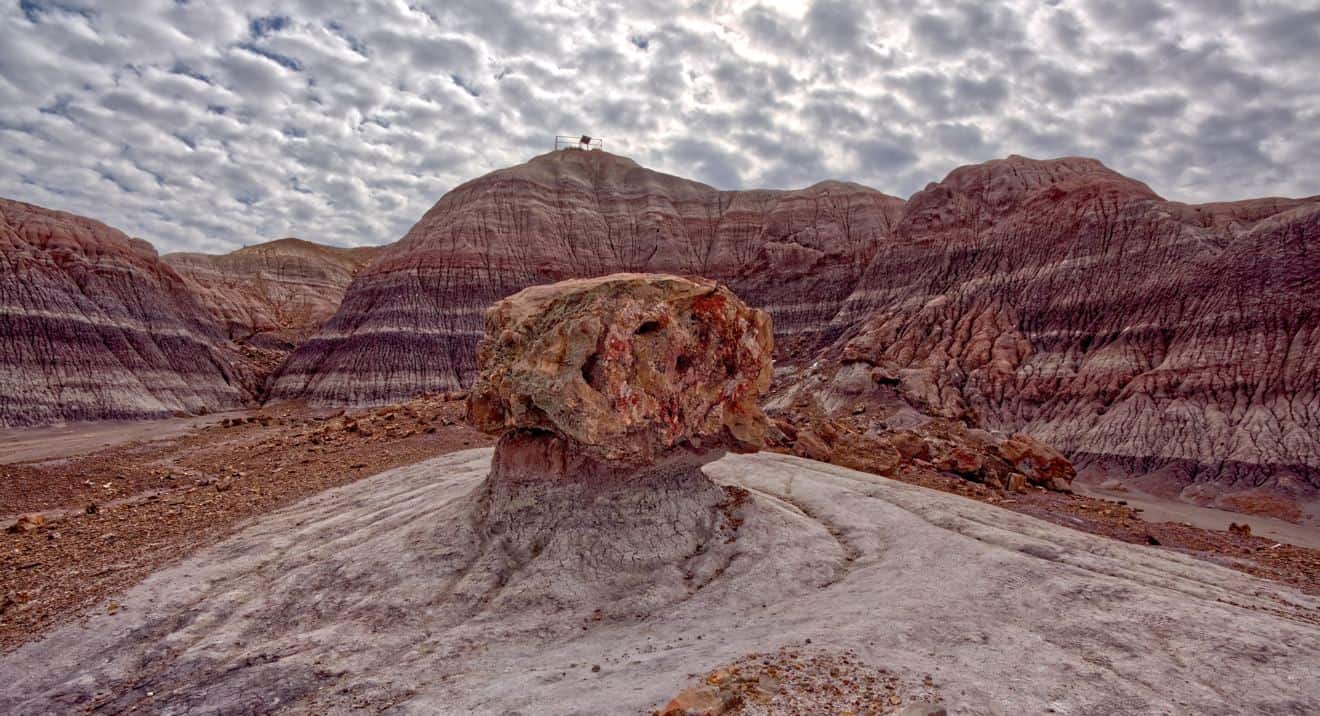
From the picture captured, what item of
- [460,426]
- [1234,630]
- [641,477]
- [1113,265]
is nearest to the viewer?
[1234,630]

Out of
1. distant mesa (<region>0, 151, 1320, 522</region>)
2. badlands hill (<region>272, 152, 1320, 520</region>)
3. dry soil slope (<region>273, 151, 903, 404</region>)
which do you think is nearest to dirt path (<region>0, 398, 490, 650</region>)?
distant mesa (<region>0, 151, 1320, 522</region>)

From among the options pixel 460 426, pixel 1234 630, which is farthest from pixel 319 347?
pixel 1234 630

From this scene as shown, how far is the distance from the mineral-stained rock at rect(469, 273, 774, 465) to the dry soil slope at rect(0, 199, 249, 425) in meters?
38.5

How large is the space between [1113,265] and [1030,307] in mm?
4342

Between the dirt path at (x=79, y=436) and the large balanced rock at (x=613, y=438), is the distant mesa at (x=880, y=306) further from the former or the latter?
the large balanced rock at (x=613, y=438)

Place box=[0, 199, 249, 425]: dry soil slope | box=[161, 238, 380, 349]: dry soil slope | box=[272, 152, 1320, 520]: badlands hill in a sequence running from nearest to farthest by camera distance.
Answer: box=[272, 152, 1320, 520]: badlands hill, box=[0, 199, 249, 425]: dry soil slope, box=[161, 238, 380, 349]: dry soil slope

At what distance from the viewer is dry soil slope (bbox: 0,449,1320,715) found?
18.6ft

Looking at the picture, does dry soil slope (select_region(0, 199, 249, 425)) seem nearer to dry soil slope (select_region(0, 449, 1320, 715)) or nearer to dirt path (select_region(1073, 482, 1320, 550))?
dry soil slope (select_region(0, 449, 1320, 715))

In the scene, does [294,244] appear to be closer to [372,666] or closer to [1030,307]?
[1030,307]

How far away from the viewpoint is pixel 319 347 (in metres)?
49.8

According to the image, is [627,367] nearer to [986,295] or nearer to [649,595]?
[649,595]

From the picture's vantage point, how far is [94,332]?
39.7 meters

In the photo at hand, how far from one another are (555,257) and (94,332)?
31.7m

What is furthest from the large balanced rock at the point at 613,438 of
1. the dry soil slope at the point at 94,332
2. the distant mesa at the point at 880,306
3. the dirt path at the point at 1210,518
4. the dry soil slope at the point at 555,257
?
the dry soil slope at the point at 94,332
